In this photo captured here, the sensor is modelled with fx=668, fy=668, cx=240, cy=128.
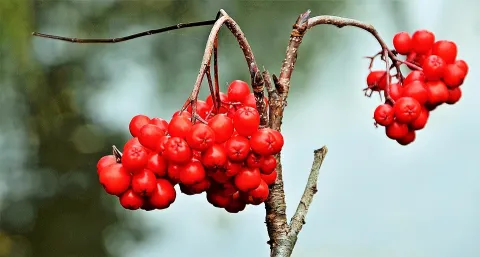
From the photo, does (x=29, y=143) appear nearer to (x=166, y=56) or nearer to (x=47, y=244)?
(x=47, y=244)

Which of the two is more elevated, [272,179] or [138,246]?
[138,246]

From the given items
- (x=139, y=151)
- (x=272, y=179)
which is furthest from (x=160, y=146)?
(x=272, y=179)

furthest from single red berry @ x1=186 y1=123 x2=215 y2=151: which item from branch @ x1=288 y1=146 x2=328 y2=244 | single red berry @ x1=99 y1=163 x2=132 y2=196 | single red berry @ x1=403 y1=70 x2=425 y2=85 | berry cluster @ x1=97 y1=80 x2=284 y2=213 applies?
single red berry @ x1=403 y1=70 x2=425 y2=85

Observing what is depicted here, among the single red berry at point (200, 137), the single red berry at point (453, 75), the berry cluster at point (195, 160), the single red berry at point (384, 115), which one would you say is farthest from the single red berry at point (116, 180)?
the single red berry at point (453, 75)

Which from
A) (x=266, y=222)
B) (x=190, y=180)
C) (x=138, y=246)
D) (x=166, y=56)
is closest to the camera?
(x=190, y=180)

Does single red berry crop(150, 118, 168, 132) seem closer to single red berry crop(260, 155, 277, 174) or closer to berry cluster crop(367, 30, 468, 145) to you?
single red berry crop(260, 155, 277, 174)

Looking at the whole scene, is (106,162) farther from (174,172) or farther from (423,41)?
(423,41)

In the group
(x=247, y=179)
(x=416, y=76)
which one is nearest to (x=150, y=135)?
(x=247, y=179)
